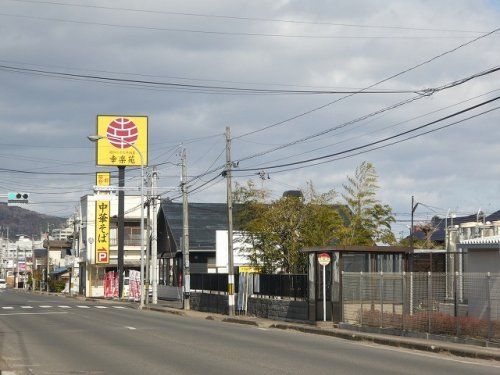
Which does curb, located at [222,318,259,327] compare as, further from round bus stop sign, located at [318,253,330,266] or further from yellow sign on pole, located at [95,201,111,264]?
yellow sign on pole, located at [95,201,111,264]

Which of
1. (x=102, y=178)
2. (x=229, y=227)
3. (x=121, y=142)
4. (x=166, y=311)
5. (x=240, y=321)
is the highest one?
(x=121, y=142)

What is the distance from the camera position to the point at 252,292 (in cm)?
3909

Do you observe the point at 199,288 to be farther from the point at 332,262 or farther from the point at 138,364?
the point at 138,364

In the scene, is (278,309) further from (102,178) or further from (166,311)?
(102,178)

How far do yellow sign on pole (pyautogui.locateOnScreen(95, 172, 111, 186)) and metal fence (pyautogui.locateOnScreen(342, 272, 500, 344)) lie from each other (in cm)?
4942

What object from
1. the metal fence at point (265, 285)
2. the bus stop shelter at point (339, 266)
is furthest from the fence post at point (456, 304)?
the metal fence at point (265, 285)

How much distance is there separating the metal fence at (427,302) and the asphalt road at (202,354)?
2111mm

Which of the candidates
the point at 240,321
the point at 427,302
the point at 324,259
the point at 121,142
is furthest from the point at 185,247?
the point at 121,142

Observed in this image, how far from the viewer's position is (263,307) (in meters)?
37.2

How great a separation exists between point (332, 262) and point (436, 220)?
4595 cm

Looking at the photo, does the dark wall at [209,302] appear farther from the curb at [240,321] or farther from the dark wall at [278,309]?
the curb at [240,321]

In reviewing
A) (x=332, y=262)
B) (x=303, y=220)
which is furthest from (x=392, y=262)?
(x=303, y=220)

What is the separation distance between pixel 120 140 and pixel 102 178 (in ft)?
25.0

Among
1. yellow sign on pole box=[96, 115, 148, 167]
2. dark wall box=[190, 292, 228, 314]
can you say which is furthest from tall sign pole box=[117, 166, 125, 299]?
dark wall box=[190, 292, 228, 314]
